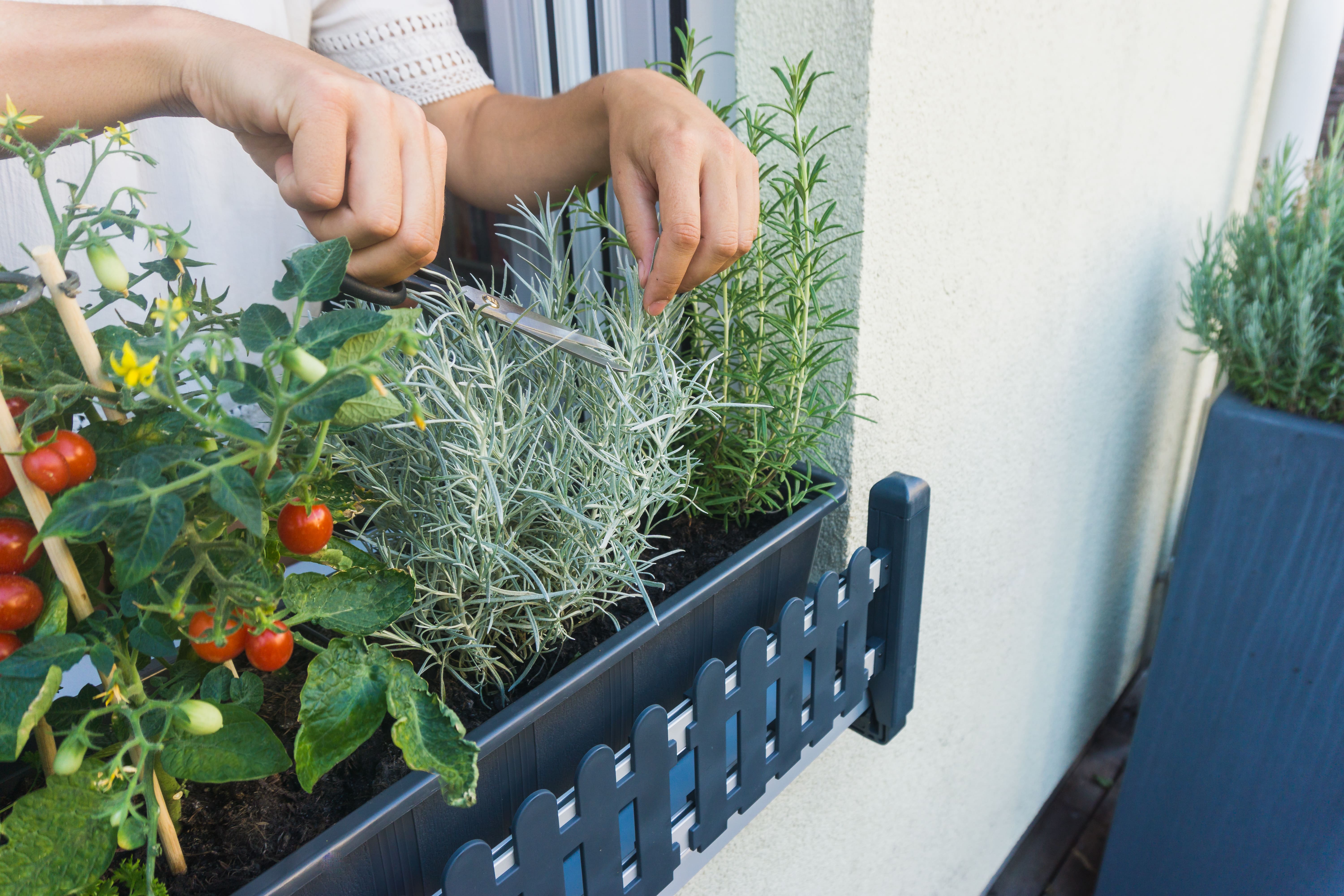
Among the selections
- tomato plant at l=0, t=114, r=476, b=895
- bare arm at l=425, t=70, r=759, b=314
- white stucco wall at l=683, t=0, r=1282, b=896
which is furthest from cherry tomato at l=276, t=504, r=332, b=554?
white stucco wall at l=683, t=0, r=1282, b=896

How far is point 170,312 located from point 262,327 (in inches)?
2.3

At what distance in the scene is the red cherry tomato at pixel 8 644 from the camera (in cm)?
26

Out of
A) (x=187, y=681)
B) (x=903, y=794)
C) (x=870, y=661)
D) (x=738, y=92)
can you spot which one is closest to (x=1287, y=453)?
(x=903, y=794)

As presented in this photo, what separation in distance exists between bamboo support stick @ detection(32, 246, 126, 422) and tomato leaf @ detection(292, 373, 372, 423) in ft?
0.25

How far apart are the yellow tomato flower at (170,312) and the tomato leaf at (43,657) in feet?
0.36

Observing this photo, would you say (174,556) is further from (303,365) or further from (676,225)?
(676,225)

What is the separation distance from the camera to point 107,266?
0.83 ft

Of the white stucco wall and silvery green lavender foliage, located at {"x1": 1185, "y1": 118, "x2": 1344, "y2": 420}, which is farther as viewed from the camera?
silvery green lavender foliage, located at {"x1": 1185, "y1": 118, "x2": 1344, "y2": 420}

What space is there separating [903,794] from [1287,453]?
0.76m

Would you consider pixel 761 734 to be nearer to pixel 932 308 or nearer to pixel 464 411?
pixel 464 411

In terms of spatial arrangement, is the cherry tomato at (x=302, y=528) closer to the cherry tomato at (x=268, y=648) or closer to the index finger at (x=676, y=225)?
the cherry tomato at (x=268, y=648)

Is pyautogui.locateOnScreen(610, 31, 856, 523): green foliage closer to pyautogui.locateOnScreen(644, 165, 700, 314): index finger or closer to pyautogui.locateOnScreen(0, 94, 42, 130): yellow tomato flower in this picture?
pyautogui.locateOnScreen(644, 165, 700, 314): index finger

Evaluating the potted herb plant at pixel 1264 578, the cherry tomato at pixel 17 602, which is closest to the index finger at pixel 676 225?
the cherry tomato at pixel 17 602

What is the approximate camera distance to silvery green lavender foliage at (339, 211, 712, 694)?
42 cm
